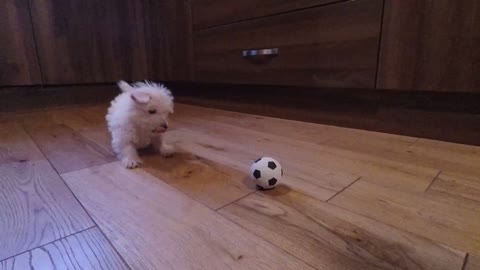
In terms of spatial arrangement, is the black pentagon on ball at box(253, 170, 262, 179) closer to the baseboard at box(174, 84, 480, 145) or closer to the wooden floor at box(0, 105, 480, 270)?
the wooden floor at box(0, 105, 480, 270)

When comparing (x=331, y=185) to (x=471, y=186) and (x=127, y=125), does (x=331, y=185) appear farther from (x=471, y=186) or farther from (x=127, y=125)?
(x=127, y=125)

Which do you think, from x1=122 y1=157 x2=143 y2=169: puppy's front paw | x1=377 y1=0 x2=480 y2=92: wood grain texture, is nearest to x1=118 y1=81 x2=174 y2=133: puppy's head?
x1=122 y1=157 x2=143 y2=169: puppy's front paw

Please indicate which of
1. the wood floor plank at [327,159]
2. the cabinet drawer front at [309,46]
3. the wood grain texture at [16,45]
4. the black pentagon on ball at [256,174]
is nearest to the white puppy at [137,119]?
the wood floor plank at [327,159]

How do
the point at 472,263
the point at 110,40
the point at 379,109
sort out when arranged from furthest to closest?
the point at 110,40 < the point at 379,109 < the point at 472,263

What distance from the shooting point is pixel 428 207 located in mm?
602

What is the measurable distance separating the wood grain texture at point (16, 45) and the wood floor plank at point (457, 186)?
7.40 ft

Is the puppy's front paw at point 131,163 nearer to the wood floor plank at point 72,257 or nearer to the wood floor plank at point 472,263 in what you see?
the wood floor plank at point 72,257

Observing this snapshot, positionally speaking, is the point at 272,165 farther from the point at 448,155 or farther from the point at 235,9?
the point at 235,9

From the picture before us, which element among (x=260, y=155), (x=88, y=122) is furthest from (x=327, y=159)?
(x=88, y=122)

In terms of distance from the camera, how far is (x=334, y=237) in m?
0.51

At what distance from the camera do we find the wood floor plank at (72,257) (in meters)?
0.44

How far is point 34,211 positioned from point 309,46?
126cm

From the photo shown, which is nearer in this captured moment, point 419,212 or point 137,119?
point 419,212

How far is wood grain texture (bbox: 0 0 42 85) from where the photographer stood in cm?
167
